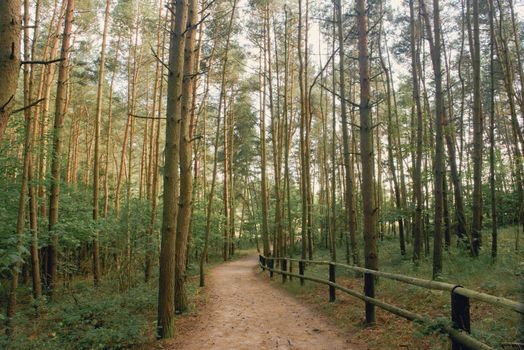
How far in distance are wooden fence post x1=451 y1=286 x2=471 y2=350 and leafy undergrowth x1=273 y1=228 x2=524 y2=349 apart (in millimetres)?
130

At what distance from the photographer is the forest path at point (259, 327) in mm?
5051

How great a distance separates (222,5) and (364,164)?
10080 millimetres

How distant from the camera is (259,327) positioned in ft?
19.9

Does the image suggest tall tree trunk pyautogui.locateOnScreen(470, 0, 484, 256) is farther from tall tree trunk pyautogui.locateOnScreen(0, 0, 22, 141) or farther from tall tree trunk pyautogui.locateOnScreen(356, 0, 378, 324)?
tall tree trunk pyautogui.locateOnScreen(0, 0, 22, 141)

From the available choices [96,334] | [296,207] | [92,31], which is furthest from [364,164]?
[296,207]

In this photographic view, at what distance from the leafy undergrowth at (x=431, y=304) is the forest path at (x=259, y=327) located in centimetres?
38

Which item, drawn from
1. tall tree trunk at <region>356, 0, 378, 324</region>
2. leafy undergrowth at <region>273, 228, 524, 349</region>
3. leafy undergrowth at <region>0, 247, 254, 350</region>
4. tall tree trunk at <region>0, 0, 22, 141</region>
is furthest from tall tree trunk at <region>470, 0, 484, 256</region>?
tall tree trunk at <region>0, 0, 22, 141</region>

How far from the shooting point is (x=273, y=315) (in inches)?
275

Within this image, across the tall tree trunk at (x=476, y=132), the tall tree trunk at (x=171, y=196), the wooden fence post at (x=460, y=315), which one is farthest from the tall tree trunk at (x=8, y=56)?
the tall tree trunk at (x=476, y=132)

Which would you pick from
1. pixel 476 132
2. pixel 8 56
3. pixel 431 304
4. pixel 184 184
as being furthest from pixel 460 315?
pixel 476 132

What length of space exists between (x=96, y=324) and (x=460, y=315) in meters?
6.31

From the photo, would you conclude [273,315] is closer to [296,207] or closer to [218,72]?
[218,72]

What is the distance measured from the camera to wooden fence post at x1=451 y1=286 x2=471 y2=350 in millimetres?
3203

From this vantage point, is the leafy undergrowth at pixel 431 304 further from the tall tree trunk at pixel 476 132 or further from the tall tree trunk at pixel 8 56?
the tall tree trunk at pixel 8 56
